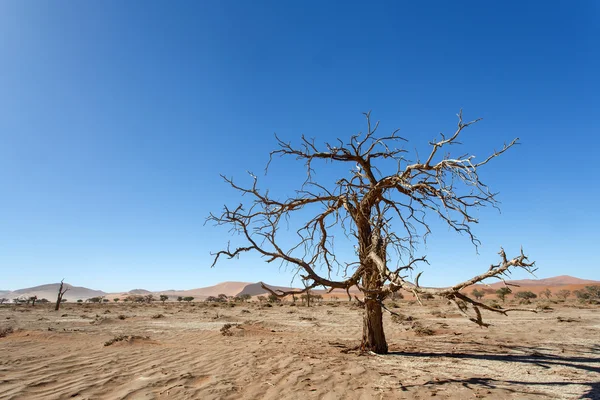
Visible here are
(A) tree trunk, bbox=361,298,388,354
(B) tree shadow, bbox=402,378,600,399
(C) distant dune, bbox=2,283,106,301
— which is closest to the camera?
(B) tree shadow, bbox=402,378,600,399

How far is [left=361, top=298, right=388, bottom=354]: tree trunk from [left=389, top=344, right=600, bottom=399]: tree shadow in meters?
0.32

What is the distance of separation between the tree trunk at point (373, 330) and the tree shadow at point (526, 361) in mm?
316

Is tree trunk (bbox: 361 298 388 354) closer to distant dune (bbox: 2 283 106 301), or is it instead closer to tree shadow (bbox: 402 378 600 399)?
tree shadow (bbox: 402 378 600 399)

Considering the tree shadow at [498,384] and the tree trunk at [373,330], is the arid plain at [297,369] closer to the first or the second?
the tree shadow at [498,384]

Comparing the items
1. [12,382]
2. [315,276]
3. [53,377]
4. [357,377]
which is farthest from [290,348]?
[12,382]

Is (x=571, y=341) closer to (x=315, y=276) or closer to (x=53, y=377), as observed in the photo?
(x=315, y=276)

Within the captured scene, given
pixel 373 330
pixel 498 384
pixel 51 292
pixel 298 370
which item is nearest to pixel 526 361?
pixel 498 384

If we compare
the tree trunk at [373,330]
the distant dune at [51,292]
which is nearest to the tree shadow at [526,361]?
the tree trunk at [373,330]

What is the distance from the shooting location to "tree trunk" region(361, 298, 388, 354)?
7.22 m

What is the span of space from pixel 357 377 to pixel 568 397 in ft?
9.01

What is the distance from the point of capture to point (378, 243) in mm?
7223

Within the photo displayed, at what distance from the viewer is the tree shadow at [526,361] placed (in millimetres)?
4938

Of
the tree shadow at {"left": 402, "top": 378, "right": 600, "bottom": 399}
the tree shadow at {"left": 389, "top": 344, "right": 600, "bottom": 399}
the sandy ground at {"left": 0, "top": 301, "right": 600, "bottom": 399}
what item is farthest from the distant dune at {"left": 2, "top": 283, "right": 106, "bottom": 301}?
the tree shadow at {"left": 402, "top": 378, "right": 600, "bottom": 399}

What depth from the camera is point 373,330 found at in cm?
728
